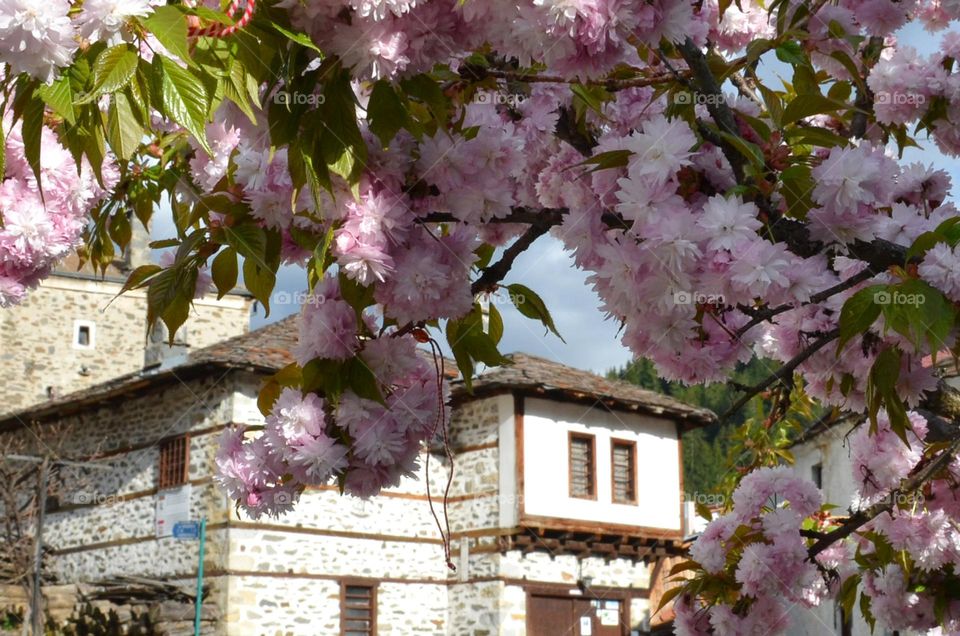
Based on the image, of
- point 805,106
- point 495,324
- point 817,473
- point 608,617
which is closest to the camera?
point 805,106

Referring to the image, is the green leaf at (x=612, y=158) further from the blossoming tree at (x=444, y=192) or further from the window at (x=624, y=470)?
the window at (x=624, y=470)

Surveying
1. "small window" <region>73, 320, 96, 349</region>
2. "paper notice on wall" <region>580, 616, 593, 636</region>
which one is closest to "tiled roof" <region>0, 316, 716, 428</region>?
"paper notice on wall" <region>580, 616, 593, 636</region>

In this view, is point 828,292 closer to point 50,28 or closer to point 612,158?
point 612,158

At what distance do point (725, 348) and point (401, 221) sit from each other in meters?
0.95

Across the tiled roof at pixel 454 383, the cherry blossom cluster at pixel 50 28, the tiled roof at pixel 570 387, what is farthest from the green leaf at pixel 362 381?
the tiled roof at pixel 570 387

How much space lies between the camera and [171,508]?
711 inches

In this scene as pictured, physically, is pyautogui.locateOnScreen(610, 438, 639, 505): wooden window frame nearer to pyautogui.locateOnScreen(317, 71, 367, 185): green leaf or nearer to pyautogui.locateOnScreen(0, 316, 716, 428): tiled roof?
pyautogui.locateOnScreen(0, 316, 716, 428): tiled roof

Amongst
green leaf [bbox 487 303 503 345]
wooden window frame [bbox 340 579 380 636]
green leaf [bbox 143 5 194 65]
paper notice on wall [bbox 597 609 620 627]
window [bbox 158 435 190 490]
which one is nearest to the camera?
green leaf [bbox 143 5 194 65]

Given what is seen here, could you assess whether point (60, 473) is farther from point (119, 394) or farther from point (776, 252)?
point (776, 252)

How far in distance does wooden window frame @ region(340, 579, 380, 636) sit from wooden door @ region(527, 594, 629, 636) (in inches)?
94.1

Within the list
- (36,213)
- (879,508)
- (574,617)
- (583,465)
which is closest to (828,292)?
(36,213)

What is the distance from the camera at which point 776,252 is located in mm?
1953

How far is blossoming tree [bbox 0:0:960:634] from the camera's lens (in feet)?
6.01

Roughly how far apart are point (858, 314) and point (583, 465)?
58.2ft
